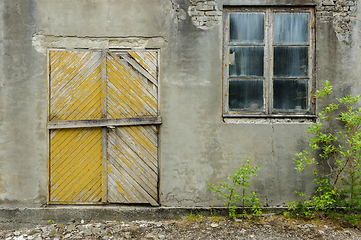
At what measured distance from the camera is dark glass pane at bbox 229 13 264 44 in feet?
13.5

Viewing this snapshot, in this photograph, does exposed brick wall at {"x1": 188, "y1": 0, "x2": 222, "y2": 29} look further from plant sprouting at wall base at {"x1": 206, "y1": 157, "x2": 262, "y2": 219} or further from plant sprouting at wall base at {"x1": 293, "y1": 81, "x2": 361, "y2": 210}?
plant sprouting at wall base at {"x1": 206, "y1": 157, "x2": 262, "y2": 219}

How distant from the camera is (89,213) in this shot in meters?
4.01

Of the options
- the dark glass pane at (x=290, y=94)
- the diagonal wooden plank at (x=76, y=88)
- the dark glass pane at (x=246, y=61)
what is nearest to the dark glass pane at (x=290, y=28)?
the dark glass pane at (x=246, y=61)

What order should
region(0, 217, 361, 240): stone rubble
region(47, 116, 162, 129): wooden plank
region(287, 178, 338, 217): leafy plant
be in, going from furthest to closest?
region(47, 116, 162, 129): wooden plank → region(287, 178, 338, 217): leafy plant → region(0, 217, 361, 240): stone rubble

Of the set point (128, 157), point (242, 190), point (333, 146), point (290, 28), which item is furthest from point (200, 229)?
point (290, 28)

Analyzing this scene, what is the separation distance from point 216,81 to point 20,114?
10.4 feet

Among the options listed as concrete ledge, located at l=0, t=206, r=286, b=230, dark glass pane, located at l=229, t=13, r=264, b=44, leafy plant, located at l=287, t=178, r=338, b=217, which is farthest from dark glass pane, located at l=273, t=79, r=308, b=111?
concrete ledge, located at l=0, t=206, r=286, b=230

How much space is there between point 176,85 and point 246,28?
4.86ft

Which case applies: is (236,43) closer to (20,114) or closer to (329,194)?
(329,194)

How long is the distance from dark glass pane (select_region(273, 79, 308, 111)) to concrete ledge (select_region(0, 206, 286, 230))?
1658mm

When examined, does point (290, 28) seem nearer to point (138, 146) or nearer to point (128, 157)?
point (138, 146)

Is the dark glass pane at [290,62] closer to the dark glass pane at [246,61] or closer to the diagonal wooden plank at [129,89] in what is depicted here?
the dark glass pane at [246,61]

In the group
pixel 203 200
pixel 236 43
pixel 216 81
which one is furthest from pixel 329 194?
pixel 236 43

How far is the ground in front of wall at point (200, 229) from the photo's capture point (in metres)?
3.60
